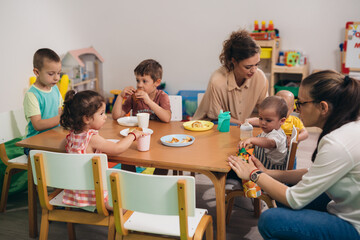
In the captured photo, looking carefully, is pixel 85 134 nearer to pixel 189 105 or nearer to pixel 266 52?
pixel 189 105

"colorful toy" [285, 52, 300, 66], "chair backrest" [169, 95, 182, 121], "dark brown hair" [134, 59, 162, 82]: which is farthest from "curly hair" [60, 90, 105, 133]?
"colorful toy" [285, 52, 300, 66]

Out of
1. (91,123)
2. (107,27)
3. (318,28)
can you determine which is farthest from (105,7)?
(91,123)

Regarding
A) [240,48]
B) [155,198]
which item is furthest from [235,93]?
[155,198]

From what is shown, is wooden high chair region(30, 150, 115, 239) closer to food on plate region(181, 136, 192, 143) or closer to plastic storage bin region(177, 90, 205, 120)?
food on plate region(181, 136, 192, 143)

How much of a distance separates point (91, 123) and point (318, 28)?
11.7 ft

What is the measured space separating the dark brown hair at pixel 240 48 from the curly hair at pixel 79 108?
1161 mm

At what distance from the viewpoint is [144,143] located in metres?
1.92

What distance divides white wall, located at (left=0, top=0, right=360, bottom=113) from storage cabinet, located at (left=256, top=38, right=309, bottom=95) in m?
0.22

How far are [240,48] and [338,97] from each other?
1.19 meters

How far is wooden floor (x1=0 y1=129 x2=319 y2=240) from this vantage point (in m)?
2.35

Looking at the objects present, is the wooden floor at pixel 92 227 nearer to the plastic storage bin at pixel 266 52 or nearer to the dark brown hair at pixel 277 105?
the dark brown hair at pixel 277 105

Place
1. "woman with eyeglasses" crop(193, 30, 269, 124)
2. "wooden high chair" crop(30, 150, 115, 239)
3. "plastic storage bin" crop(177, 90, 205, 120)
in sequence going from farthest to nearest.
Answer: "plastic storage bin" crop(177, 90, 205, 120)
"woman with eyeglasses" crop(193, 30, 269, 124)
"wooden high chair" crop(30, 150, 115, 239)

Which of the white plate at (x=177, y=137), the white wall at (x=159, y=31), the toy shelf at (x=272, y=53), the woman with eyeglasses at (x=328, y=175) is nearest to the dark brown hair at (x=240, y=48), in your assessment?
the white plate at (x=177, y=137)

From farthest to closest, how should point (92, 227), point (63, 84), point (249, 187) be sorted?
point (63, 84)
point (92, 227)
point (249, 187)
